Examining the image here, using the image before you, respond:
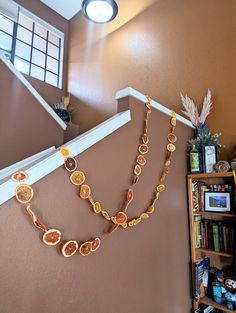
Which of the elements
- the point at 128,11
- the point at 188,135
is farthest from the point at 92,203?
the point at 128,11

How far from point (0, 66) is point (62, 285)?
2.28 m

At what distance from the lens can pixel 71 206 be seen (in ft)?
3.93

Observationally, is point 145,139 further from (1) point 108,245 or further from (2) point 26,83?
(2) point 26,83

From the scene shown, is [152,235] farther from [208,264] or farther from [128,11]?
[128,11]

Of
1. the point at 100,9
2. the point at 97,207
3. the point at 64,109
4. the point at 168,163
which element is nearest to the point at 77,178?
the point at 97,207

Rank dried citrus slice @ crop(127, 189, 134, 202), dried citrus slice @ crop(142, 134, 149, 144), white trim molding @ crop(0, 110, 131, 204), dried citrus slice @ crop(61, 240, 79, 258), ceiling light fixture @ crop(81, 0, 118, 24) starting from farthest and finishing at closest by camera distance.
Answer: ceiling light fixture @ crop(81, 0, 118, 24) < dried citrus slice @ crop(142, 134, 149, 144) < dried citrus slice @ crop(127, 189, 134, 202) < dried citrus slice @ crop(61, 240, 79, 258) < white trim molding @ crop(0, 110, 131, 204)

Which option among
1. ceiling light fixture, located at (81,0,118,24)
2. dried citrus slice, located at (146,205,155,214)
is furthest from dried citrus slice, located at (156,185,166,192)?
ceiling light fixture, located at (81,0,118,24)

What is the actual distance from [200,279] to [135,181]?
3.81ft

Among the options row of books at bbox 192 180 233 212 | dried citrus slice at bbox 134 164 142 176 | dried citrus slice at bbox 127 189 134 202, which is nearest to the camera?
dried citrus slice at bbox 127 189 134 202

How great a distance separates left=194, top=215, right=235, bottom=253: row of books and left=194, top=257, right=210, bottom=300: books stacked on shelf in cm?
17

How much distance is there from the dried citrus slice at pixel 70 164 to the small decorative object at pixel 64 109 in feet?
9.00

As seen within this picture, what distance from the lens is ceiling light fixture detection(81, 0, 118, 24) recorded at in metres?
2.55

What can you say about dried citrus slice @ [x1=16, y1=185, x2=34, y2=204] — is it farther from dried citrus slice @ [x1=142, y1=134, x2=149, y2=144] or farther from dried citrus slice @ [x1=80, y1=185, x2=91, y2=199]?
dried citrus slice @ [x1=142, y1=134, x2=149, y2=144]

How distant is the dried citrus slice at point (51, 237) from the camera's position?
106 cm
